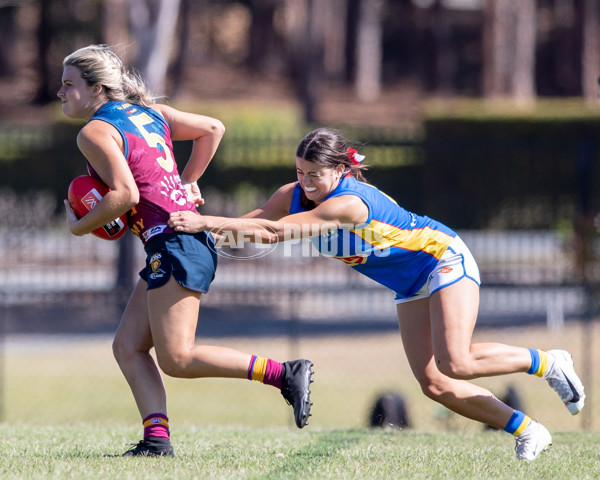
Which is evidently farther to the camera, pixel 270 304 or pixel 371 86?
pixel 371 86

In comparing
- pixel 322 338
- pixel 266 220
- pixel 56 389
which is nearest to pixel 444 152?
pixel 322 338

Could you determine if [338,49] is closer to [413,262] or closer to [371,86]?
[371,86]

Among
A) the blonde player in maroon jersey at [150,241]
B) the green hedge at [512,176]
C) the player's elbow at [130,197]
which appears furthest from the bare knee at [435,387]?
the green hedge at [512,176]

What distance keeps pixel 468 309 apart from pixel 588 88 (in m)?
32.5

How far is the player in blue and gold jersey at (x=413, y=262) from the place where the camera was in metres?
4.93

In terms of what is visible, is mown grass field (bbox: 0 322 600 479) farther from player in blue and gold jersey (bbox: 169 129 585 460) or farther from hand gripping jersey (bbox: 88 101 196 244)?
hand gripping jersey (bbox: 88 101 196 244)

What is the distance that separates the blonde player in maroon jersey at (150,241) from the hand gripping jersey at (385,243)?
24.8 inches

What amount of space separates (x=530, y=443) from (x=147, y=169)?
2527 millimetres

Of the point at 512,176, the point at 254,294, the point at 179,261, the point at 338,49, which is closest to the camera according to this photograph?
the point at 179,261

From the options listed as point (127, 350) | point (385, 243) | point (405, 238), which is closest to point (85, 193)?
point (127, 350)

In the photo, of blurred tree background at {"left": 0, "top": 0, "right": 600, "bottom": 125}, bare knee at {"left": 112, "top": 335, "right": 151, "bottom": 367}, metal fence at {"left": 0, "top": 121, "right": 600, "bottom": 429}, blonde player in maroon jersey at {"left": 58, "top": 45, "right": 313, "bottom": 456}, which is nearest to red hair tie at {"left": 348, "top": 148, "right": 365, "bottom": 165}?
blonde player in maroon jersey at {"left": 58, "top": 45, "right": 313, "bottom": 456}

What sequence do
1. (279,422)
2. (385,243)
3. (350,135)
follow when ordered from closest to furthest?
(385,243) → (279,422) → (350,135)

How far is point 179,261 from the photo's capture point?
4875mm

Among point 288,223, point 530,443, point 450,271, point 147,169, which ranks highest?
point 147,169
